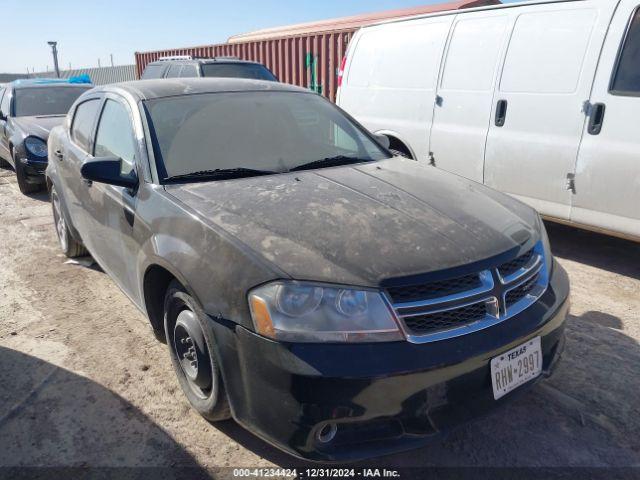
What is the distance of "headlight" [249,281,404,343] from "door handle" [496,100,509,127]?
134 inches

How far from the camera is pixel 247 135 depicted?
9.93 feet

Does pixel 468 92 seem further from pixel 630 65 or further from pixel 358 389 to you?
pixel 358 389

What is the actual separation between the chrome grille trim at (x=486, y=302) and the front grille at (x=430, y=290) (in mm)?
14

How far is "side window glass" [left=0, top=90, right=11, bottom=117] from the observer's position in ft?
27.0

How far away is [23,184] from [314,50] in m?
6.42

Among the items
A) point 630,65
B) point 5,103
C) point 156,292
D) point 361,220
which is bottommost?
point 156,292

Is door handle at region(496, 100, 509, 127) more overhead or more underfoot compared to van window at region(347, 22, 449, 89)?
more underfoot

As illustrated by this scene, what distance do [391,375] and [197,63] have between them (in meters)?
8.47

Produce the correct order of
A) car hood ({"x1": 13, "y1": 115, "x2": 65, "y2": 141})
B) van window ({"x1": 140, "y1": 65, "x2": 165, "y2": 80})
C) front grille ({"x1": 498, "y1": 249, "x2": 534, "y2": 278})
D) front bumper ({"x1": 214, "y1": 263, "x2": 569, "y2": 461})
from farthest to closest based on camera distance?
van window ({"x1": 140, "y1": 65, "x2": 165, "y2": 80})
car hood ({"x1": 13, "y1": 115, "x2": 65, "y2": 141})
front grille ({"x1": 498, "y1": 249, "x2": 534, "y2": 278})
front bumper ({"x1": 214, "y1": 263, "x2": 569, "y2": 461})

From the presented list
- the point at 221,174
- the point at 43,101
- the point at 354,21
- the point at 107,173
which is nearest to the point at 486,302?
the point at 221,174

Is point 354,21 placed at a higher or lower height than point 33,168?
higher

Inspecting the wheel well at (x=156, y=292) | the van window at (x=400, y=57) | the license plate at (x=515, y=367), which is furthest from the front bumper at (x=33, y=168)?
the license plate at (x=515, y=367)

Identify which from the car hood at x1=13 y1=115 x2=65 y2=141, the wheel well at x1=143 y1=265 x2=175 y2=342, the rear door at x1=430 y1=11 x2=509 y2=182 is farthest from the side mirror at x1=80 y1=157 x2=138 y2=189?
the car hood at x1=13 y1=115 x2=65 y2=141

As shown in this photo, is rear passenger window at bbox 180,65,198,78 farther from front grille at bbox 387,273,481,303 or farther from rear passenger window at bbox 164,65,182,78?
front grille at bbox 387,273,481,303
